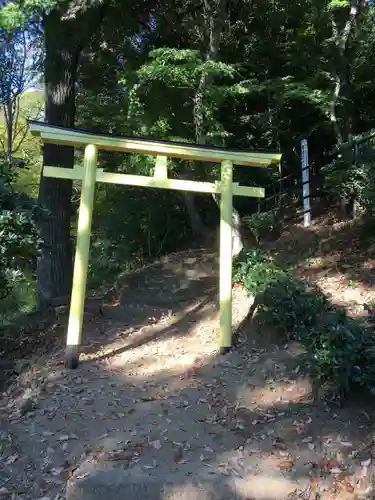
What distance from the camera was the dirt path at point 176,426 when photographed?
4.02 meters

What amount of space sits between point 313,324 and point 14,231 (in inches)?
146

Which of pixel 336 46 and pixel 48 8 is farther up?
pixel 336 46

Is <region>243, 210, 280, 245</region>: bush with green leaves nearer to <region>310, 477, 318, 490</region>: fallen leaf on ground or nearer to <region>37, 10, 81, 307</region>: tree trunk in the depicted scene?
<region>37, 10, 81, 307</region>: tree trunk

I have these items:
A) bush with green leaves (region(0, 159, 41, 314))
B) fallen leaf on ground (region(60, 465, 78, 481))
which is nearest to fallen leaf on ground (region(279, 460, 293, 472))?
fallen leaf on ground (region(60, 465, 78, 481))

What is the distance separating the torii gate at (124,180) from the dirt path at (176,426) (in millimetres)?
570

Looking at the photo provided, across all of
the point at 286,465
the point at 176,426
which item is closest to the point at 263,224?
the point at 176,426

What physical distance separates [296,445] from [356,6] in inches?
368

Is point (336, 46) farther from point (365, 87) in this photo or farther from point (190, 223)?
point (190, 223)

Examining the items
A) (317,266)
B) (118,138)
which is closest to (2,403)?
(118,138)

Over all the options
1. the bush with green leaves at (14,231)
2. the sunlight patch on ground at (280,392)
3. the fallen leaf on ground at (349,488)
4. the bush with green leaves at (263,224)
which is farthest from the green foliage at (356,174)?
the bush with green leaves at (14,231)

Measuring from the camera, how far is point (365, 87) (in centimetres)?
1199

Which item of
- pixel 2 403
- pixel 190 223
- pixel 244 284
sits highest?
pixel 190 223

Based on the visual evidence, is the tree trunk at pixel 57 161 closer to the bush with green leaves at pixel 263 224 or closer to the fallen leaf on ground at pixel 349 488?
the bush with green leaves at pixel 263 224

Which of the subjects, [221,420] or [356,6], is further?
[356,6]
